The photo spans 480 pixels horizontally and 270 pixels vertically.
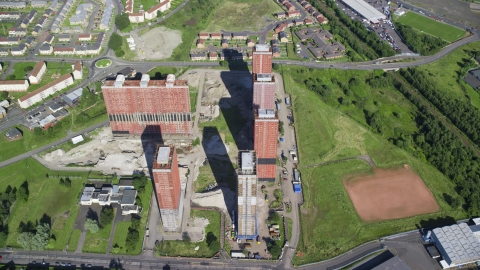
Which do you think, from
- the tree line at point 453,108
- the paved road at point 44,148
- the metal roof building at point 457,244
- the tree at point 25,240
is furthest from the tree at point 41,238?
the tree line at point 453,108

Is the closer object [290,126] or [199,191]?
[199,191]

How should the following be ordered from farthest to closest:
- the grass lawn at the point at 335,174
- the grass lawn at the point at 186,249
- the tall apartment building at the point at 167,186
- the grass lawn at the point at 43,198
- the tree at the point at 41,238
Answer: the grass lawn at the point at 43,198, the grass lawn at the point at 335,174, the grass lawn at the point at 186,249, the tree at the point at 41,238, the tall apartment building at the point at 167,186

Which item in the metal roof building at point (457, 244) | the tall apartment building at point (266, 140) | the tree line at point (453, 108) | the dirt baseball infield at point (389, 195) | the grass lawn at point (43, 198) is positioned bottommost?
the grass lawn at point (43, 198)

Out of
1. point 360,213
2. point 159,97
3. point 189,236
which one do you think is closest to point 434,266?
point 360,213

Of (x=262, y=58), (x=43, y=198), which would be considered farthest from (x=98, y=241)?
(x=262, y=58)

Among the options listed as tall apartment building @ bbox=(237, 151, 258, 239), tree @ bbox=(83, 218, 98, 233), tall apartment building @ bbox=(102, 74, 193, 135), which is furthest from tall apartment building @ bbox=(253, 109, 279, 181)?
tree @ bbox=(83, 218, 98, 233)

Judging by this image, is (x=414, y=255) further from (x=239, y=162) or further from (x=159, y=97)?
(x=159, y=97)

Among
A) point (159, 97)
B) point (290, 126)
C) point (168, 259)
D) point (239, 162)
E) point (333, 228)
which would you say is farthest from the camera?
point (290, 126)

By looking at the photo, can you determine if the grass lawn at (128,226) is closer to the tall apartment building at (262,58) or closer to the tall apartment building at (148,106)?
the tall apartment building at (148,106)

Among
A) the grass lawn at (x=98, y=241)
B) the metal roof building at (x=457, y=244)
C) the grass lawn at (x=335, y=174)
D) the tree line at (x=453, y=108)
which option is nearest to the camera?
the metal roof building at (x=457, y=244)
